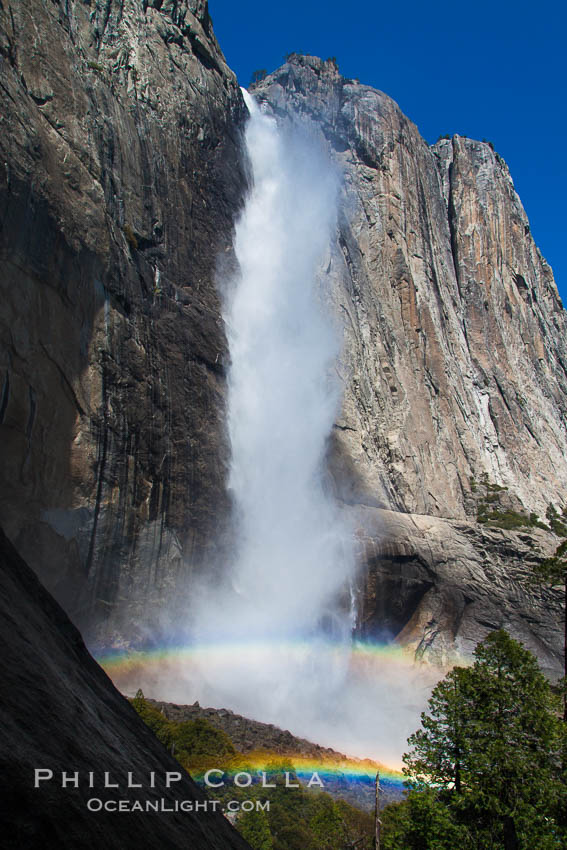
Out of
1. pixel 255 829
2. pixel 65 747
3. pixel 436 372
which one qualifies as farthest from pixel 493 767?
pixel 436 372

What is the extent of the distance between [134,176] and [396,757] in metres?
24.9

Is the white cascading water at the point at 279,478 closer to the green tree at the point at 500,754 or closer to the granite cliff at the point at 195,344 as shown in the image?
the granite cliff at the point at 195,344

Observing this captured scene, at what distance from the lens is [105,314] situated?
22.0 metres

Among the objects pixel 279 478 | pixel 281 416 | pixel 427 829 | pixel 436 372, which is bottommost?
pixel 427 829

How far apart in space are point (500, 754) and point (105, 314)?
58.0ft

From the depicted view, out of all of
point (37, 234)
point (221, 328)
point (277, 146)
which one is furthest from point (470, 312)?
point (37, 234)

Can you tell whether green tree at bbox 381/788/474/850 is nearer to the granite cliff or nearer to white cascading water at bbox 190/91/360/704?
the granite cliff

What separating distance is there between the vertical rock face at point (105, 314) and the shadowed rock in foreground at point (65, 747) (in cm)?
1447

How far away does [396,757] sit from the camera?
2458 cm

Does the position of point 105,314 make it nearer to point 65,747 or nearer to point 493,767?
point 493,767

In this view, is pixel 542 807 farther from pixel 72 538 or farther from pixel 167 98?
pixel 167 98

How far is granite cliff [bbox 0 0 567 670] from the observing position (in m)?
19.9

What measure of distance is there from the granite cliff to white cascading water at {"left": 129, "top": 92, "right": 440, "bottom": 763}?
4.44 feet

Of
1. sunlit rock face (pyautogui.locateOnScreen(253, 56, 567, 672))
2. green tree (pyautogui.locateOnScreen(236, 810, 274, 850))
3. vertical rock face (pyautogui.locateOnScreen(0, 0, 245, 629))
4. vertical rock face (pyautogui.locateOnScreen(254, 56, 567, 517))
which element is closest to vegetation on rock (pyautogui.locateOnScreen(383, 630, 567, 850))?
green tree (pyautogui.locateOnScreen(236, 810, 274, 850))
